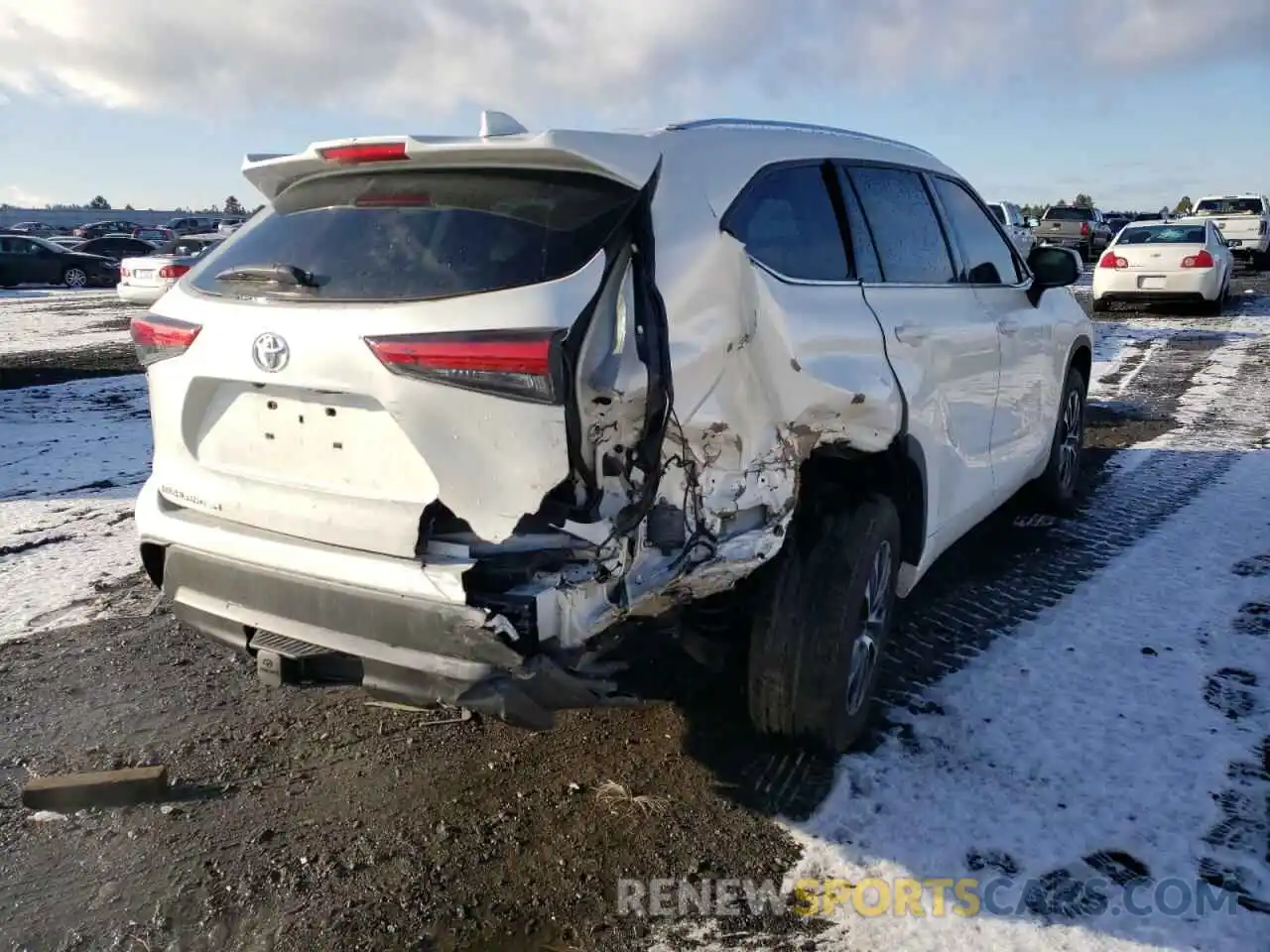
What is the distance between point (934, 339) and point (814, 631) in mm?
1242

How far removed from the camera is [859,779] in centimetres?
330

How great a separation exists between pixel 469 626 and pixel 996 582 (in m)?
3.30

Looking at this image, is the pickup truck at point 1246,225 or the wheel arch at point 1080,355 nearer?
the wheel arch at point 1080,355

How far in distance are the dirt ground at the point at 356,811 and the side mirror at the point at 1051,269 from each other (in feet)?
6.62

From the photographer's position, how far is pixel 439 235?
2691 mm

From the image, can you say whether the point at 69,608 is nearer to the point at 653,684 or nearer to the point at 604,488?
the point at 653,684

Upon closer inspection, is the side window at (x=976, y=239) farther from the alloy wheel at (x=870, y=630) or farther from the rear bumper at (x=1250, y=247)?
the rear bumper at (x=1250, y=247)

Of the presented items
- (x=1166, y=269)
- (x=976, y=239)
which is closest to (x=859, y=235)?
(x=976, y=239)

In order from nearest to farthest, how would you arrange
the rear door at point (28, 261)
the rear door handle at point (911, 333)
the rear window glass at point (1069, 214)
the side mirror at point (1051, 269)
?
the rear door handle at point (911, 333) < the side mirror at point (1051, 269) < the rear door at point (28, 261) < the rear window glass at point (1069, 214)

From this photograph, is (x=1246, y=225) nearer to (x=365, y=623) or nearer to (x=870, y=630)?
(x=870, y=630)

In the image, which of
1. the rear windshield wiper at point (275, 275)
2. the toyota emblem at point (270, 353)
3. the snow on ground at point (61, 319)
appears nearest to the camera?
the toyota emblem at point (270, 353)

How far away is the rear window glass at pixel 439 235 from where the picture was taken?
8.43 ft

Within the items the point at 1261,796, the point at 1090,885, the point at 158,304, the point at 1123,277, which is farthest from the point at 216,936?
the point at 1123,277

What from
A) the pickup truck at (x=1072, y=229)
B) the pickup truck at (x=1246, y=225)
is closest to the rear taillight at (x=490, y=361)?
the pickup truck at (x=1246, y=225)
